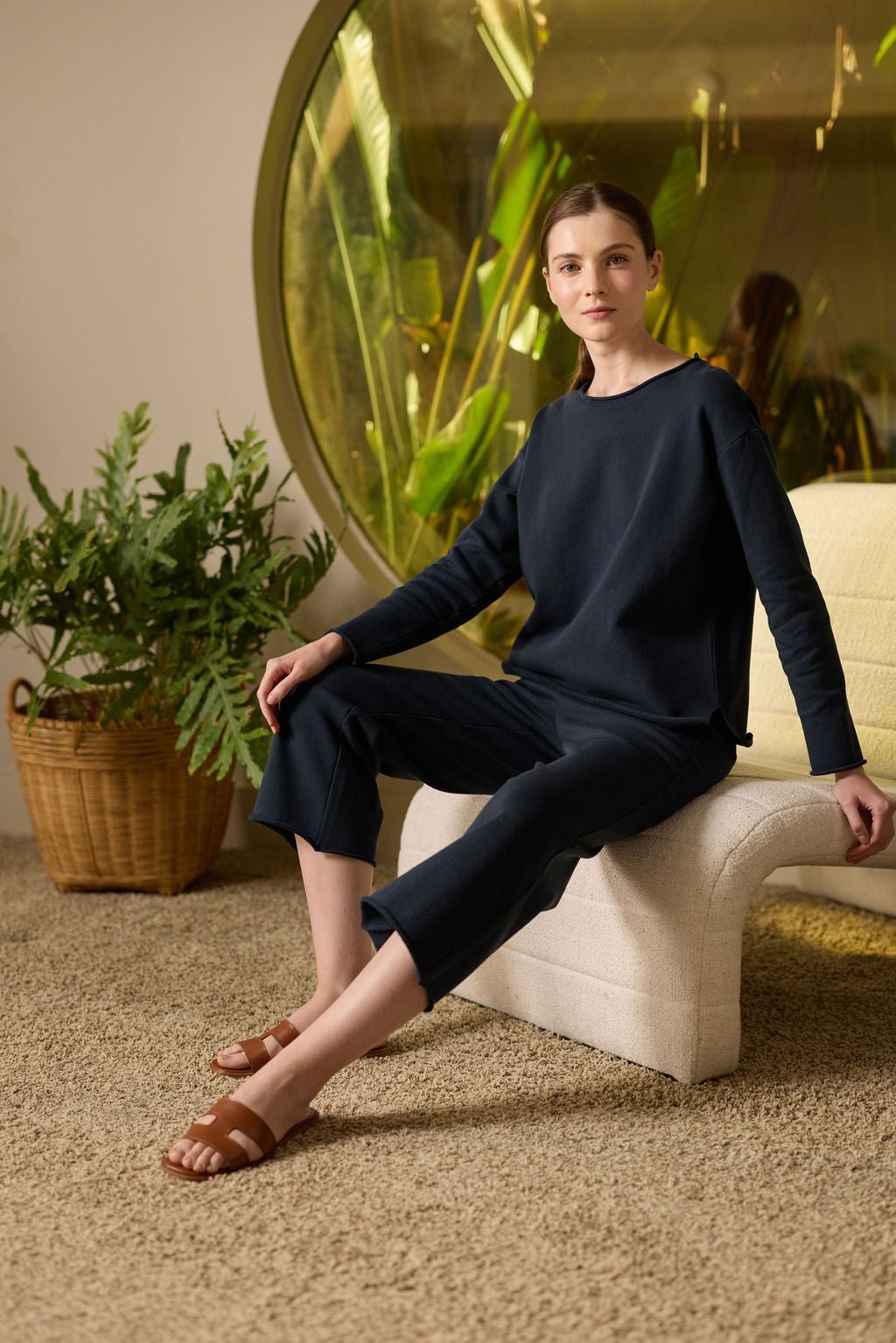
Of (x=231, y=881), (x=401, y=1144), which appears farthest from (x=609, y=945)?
(x=231, y=881)

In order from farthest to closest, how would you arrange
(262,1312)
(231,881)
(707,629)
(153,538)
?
1. (231,881)
2. (153,538)
3. (707,629)
4. (262,1312)

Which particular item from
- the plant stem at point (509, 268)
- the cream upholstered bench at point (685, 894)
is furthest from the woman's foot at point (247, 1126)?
the plant stem at point (509, 268)

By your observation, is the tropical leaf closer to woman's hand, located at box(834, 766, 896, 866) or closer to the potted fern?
the potted fern

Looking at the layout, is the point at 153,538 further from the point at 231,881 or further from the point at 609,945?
the point at 609,945

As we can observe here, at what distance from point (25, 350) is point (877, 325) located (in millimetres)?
1709

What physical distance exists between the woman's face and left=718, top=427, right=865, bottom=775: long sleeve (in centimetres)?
22

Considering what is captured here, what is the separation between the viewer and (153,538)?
2.25 m

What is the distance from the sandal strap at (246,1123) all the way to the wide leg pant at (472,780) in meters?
0.22

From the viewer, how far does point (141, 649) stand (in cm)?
228

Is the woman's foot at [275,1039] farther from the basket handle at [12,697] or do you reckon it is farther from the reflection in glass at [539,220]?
the reflection in glass at [539,220]

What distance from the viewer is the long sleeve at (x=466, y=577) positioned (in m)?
1.75

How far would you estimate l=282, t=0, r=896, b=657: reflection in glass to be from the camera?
240 cm

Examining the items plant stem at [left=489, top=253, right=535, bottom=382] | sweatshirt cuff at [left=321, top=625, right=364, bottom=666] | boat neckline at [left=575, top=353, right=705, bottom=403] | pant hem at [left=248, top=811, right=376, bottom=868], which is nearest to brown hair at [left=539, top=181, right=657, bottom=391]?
boat neckline at [left=575, top=353, right=705, bottom=403]

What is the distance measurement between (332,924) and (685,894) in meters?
0.43
